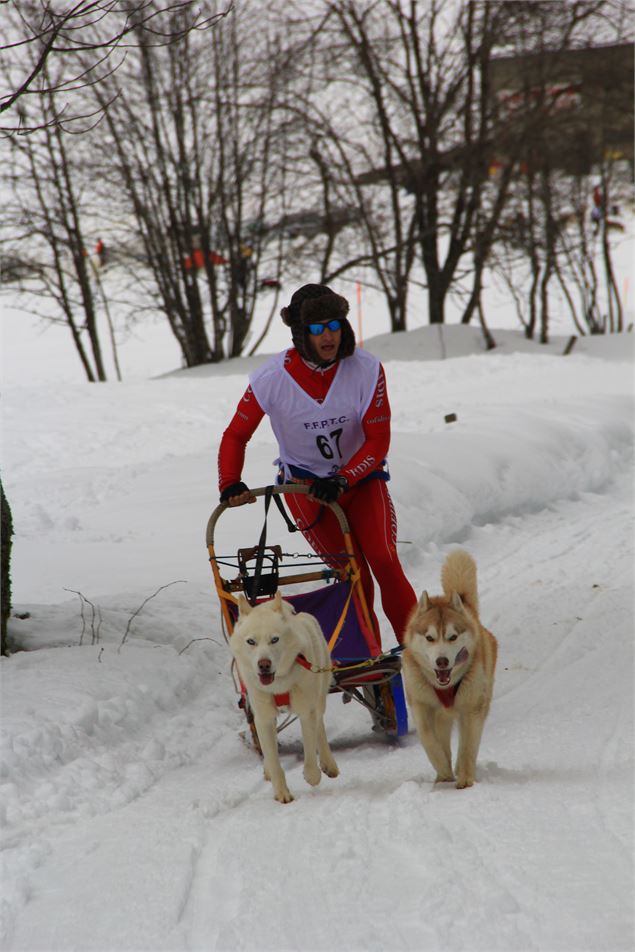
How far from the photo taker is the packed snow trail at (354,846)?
8.70 feet

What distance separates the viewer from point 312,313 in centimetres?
444

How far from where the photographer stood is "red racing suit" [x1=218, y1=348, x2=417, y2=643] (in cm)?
464

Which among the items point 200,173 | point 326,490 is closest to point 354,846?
point 326,490

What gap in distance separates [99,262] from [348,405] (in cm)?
2120

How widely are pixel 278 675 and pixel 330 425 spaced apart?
1450 millimetres

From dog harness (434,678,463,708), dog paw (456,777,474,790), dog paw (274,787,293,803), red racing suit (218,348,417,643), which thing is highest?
red racing suit (218,348,417,643)

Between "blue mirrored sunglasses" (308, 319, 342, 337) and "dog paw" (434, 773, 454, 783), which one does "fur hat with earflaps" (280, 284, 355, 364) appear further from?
"dog paw" (434, 773, 454, 783)

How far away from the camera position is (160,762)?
435 cm

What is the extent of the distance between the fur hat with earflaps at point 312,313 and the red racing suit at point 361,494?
0.11 metres

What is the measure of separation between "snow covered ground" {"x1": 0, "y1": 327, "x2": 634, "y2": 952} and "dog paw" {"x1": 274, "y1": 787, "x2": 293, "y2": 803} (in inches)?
2.0

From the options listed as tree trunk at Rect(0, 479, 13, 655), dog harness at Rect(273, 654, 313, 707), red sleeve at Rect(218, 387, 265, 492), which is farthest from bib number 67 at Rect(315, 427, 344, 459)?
tree trunk at Rect(0, 479, 13, 655)

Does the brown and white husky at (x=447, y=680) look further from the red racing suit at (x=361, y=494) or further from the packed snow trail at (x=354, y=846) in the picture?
the red racing suit at (x=361, y=494)

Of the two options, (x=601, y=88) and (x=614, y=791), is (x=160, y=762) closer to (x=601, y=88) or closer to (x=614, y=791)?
(x=614, y=791)

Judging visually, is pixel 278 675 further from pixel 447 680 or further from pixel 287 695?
pixel 447 680
